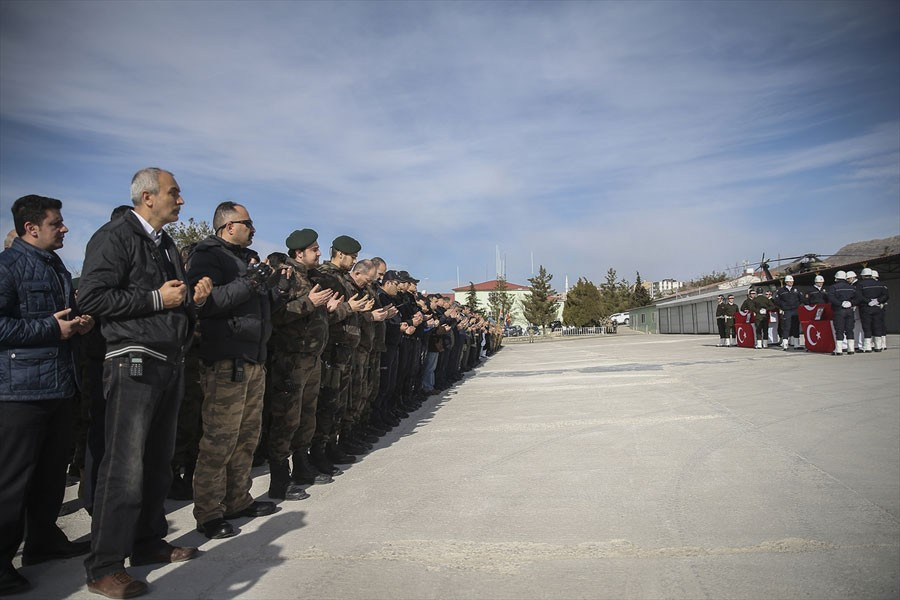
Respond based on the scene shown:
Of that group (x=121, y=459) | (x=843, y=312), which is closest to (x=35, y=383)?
(x=121, y=459)

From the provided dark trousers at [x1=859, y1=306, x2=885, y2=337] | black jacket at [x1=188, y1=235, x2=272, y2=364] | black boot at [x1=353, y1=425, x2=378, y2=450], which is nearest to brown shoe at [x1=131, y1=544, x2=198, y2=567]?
black jacket at [x1=188, y1=235, x2=272, y2=364]

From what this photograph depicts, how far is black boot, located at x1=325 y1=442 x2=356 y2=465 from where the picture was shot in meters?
5.97

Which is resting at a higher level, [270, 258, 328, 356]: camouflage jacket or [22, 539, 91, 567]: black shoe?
[270, 258, 328, 356]: camouflage jacket

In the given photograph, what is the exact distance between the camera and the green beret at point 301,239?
17.6ft

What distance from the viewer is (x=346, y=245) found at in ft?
20.2

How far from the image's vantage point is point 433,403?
10.4 m

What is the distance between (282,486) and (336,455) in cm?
122

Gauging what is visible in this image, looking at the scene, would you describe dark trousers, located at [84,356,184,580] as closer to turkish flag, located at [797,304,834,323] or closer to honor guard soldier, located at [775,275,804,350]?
turkish flag, located at [797,304,834,323]

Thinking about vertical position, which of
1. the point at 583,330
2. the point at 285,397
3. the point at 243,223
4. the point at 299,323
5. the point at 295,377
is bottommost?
the point at 285,397

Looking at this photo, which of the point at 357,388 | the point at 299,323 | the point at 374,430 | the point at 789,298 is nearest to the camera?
the point at 299,323

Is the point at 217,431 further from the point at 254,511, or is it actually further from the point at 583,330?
the point at 583,330

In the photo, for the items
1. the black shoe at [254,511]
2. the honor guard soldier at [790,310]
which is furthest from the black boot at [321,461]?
the honor guard soldier at [790,310]

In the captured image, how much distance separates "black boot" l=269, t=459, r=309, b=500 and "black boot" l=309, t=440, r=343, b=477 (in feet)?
1.99

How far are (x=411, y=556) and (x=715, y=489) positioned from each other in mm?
2492
